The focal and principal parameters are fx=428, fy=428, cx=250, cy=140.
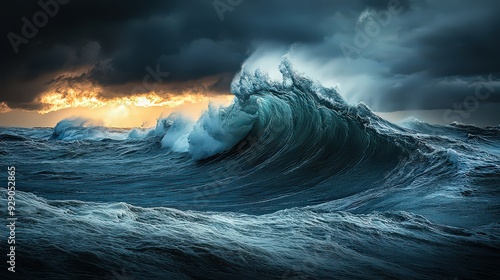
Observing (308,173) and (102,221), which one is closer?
(102,221)

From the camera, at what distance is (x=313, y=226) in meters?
5.30

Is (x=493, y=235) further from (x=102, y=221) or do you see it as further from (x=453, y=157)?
(x=453, y=157)

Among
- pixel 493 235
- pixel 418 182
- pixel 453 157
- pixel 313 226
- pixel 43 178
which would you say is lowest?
pixel 43 178

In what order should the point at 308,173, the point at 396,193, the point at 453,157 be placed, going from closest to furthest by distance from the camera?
the point at 396,193
the point at 453,157
the point at 308,173

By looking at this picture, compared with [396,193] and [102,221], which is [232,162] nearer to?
[396,193]

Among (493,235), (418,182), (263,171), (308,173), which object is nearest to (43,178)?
(263,171)

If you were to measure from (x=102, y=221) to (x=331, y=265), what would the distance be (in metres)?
2.32

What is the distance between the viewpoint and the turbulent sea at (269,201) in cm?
361

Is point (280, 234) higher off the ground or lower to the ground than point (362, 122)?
lower

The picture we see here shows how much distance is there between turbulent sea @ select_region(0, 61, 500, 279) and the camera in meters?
3.61

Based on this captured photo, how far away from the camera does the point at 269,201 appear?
863 centimetres

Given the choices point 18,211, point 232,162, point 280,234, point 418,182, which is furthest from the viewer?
point 232,162

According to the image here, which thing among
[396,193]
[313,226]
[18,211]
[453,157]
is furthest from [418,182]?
[18,211]

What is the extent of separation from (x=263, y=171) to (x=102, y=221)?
784cm
